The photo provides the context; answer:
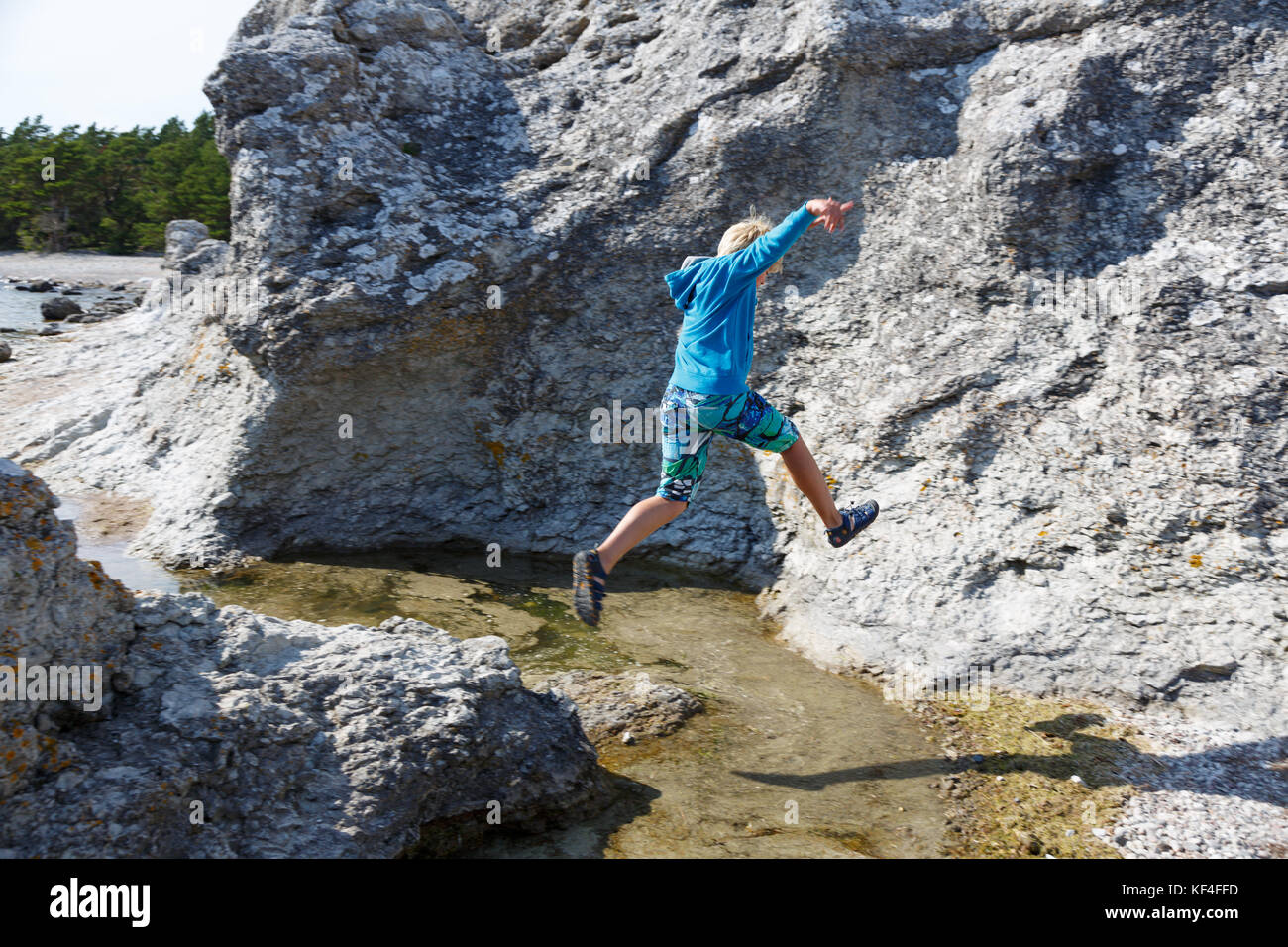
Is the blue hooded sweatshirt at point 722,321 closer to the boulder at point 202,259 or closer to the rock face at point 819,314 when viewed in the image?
the rock face at point 819,314

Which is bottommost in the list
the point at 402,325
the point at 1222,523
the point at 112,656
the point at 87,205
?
the point at 112,656

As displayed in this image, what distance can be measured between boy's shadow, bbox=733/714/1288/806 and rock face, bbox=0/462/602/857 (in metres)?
1.06

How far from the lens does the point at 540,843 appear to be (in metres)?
3.15

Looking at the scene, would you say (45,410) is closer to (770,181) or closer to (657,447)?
(657,447)

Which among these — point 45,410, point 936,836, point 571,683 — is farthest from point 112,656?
point 45,410

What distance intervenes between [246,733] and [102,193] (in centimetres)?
5075

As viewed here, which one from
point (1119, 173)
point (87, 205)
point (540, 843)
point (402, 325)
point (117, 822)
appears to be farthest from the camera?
point (87, 205)

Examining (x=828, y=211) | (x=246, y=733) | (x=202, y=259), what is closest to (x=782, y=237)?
(x=828, y=211)

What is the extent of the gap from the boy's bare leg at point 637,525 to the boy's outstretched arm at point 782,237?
1060 millimetres

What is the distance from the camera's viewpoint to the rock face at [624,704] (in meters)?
3.91

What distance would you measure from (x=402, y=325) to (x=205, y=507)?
5.94 ft

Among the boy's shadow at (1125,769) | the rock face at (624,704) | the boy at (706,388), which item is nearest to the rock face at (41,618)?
the rock face at (624,704)

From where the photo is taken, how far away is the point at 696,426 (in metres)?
4.08

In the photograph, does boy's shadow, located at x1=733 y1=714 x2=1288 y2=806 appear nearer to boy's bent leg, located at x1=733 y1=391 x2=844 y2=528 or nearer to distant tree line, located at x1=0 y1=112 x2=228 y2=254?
boy's bent leg, located at x1=733 y1=391 x2=844 y2=528
